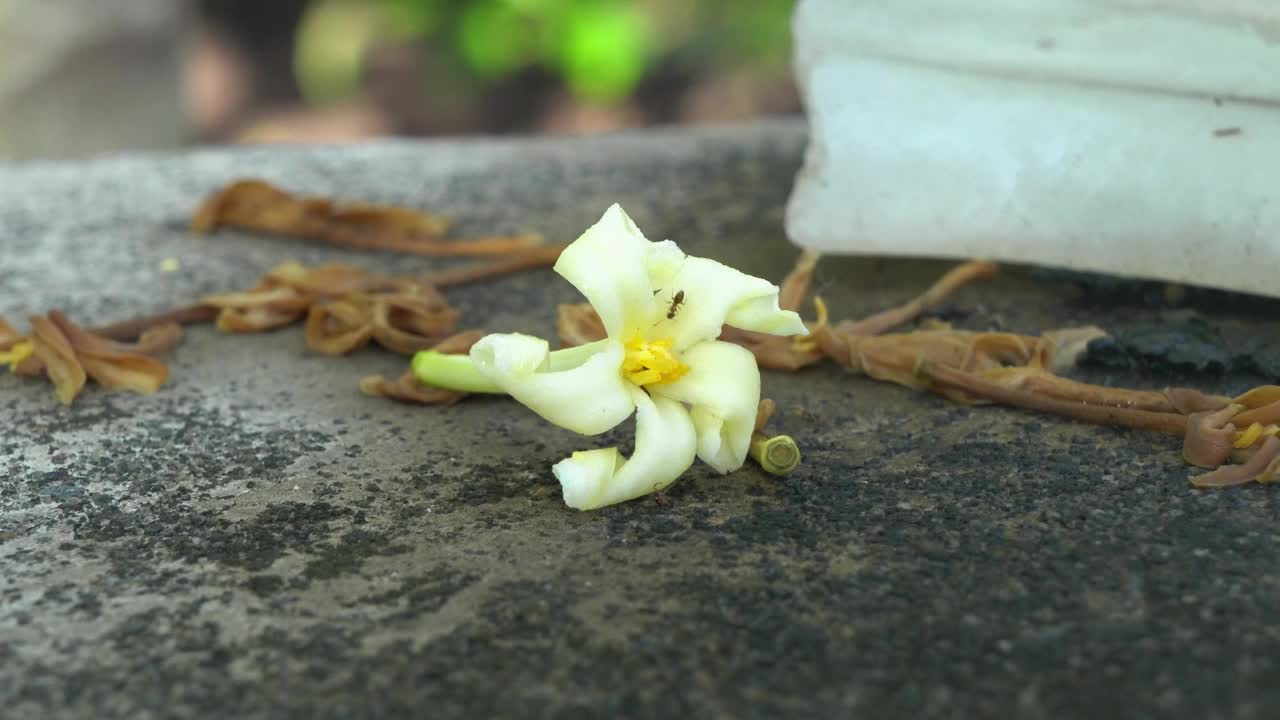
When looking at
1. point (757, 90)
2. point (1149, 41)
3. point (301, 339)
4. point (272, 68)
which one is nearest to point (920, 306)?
point (1149, 41)

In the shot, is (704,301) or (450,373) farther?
(450,373)

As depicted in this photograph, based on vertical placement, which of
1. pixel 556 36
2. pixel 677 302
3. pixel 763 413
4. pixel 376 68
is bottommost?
pixel 376 68

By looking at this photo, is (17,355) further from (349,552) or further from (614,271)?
(614,271)

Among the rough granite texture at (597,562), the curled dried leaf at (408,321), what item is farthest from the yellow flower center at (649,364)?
the curled dried leaf at (408,321)

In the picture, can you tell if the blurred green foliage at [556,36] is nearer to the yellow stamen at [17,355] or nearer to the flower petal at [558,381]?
the yellow stamen at [17,355]

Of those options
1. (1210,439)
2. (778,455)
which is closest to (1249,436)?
(1210,439)

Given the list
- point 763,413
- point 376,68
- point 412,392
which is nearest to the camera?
point 763,413

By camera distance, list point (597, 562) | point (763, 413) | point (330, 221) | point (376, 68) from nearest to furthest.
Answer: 1. point (597, 562)
2. point (763, 413)
3. point (330, 221)
4. point (376, 68)
